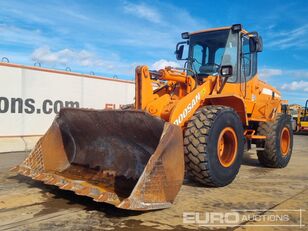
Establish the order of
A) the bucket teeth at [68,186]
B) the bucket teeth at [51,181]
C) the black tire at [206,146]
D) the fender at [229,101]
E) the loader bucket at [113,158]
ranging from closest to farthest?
1. the loader bucket at [113,158]
2. the bucket teeth at [68,186]
3. the bucket teeth at [51,181]
4. the black tire at [206,146]
5. the fender at [229,101]

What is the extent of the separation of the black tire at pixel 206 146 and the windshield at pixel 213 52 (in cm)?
131

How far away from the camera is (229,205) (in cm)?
466

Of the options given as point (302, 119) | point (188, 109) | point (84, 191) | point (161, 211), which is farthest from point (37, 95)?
point (302, 119)

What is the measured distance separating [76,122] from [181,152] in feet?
6.91

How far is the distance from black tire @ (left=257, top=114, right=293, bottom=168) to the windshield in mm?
1440

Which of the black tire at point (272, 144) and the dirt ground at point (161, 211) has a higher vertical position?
the black tire at point (272, 144)

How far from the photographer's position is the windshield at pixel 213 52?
6727 millimetres

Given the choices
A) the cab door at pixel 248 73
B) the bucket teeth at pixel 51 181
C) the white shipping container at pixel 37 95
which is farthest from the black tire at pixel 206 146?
the white shipping container at pixel 37 95

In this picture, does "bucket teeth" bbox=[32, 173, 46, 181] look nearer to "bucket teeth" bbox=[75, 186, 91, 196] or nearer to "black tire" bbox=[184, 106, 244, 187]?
"bucket teeth" bbox=[75, 186, 91, 196]

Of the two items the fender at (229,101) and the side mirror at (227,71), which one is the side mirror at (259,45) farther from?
the fender at (229,101)

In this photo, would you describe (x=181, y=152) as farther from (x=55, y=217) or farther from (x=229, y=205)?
(x=55, y=217)

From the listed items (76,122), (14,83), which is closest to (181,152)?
(76,122)

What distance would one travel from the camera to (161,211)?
14.2 feet

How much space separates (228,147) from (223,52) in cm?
185
